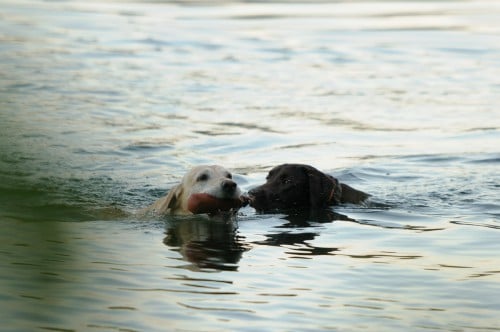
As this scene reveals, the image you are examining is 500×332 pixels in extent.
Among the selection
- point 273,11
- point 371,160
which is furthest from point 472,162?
point 273,11

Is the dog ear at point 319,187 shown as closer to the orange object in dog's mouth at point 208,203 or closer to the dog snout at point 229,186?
the orange object in dog's mouth at point 208,203

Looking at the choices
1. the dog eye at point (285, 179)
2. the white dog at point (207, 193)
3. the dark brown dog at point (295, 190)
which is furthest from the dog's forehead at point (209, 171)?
the dog eye at point (285, 179)

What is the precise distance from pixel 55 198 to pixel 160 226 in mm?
7715

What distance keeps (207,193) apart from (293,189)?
194cm

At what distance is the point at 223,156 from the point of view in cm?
1433

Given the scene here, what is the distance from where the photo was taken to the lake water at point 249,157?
183 centimetres

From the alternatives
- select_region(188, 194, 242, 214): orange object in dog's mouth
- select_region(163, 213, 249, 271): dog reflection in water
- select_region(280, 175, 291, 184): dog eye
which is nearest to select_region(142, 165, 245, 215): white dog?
select_region(188, 194, 242, 214): orange object in dog's mouth

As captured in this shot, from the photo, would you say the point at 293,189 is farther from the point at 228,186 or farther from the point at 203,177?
the point at 228,186

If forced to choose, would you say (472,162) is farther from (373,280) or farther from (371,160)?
(373,280)

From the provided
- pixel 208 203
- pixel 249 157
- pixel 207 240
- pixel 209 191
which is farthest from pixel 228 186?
pixel 249 157

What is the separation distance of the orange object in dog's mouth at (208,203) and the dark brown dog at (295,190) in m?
1.33

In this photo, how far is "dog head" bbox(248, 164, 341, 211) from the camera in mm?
10906

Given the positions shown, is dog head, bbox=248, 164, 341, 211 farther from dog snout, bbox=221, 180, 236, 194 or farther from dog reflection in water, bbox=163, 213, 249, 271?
dog snout, bbox=221, 180, 236, 194

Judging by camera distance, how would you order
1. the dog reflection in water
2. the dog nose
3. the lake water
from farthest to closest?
the dog nose, the dog reflection in water, the lake water
